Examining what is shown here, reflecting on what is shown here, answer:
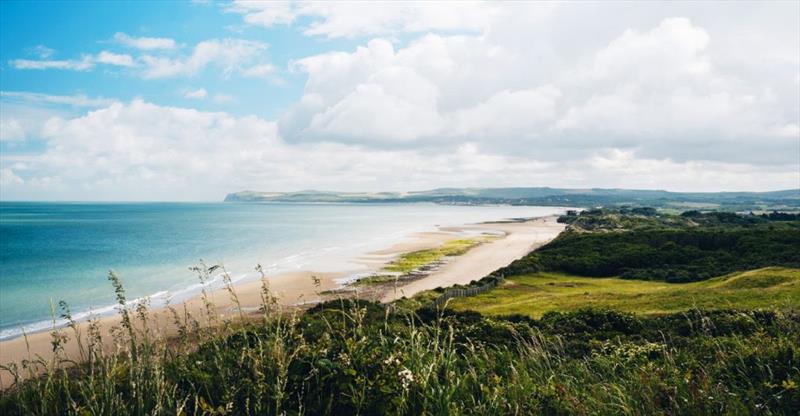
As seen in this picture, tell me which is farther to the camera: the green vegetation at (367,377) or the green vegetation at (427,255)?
the green vegetation at (427,255)

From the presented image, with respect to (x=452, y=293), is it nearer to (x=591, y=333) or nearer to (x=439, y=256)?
(x=591, y=333)

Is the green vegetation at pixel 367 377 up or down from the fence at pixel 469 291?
up

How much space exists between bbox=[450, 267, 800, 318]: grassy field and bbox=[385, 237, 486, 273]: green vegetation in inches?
772

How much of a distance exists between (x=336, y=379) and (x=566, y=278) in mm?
40987

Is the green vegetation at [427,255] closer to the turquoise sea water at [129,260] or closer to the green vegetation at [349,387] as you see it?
the turquoise sea water at [129,260]

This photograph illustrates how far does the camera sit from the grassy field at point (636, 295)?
82.2ft

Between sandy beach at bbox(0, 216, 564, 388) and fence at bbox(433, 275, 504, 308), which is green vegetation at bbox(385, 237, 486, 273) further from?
fence at bbox(433, 275, 504, 308)

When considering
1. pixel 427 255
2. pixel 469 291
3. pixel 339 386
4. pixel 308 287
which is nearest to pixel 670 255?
pixel 469 291

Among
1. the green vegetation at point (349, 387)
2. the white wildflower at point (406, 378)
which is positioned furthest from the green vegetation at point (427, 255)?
the white wildflower at point (406, 378)

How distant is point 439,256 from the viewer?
68.2 m

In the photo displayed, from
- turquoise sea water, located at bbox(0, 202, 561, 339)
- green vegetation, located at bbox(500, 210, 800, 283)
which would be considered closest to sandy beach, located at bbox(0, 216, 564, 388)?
turquoise sea water, located at bbox(0, 202, 561, 339)

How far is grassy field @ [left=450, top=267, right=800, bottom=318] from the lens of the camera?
986 inches

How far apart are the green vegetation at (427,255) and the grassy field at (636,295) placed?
19620mm

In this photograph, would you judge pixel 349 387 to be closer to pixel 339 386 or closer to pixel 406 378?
pixel 339 386
